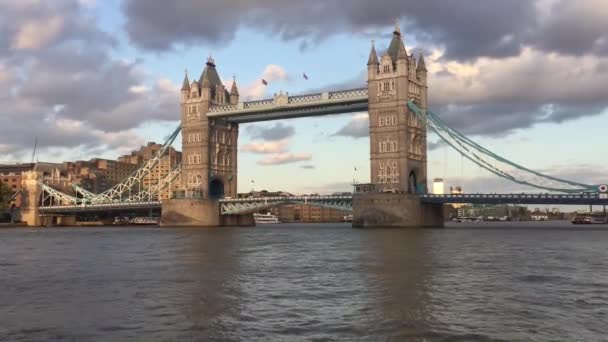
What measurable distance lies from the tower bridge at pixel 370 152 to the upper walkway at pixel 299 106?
0.17m

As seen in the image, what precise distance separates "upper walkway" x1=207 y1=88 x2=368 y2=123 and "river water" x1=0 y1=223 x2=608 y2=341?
6302cm

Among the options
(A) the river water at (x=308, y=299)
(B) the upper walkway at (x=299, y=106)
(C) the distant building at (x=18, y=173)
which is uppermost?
(B) the upper walkway at (x=299, y=106)

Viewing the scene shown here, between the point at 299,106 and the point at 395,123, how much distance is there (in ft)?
56.7

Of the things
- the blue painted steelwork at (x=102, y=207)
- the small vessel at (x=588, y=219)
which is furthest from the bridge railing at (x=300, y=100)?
the small vessel at (x=588, y=219)

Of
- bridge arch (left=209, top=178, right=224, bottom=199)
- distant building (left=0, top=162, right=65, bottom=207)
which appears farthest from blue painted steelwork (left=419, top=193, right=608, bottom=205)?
distant building (left=0, top=162, right=65, bottom=207)

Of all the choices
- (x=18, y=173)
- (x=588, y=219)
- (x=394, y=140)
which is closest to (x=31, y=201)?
(x=18, y=173)

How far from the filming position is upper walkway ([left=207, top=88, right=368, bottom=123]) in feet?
334

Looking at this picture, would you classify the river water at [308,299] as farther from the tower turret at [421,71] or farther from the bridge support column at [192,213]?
the bridge support column at [192,213]

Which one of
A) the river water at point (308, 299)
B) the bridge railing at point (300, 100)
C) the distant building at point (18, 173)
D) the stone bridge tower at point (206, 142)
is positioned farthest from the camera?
the distant building at point (18, 173)

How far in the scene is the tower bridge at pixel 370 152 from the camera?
298 feet

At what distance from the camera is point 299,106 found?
105 meters

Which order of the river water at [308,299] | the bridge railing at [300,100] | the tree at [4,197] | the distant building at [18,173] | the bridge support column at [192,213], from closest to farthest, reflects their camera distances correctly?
Answer: the river water at [308,299] < the bridge railing at [300,100] < the bridge support column at [192,213] < the tree at [4,197] < the distant building at [18,173]

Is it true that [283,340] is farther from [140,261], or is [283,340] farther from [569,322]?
[140,261]

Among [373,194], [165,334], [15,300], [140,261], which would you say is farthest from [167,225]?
[165,334]
